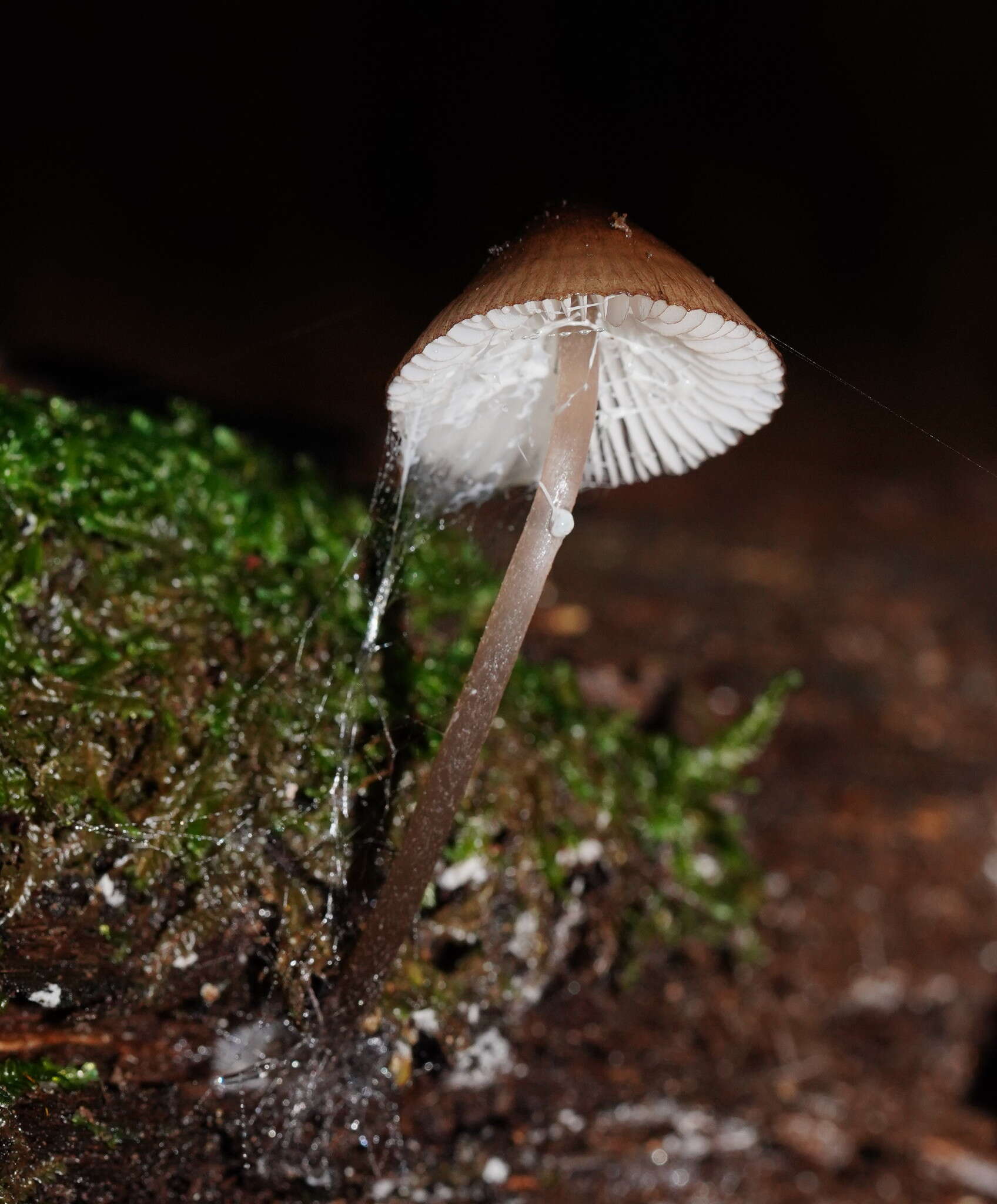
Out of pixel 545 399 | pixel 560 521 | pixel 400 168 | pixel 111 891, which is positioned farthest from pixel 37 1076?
pixel 400 168

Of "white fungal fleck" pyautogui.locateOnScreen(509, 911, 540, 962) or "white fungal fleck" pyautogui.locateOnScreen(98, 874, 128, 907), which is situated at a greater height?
"white fungal fleck" pyautogui.locateOnScreen(509, 911, 540, 962)

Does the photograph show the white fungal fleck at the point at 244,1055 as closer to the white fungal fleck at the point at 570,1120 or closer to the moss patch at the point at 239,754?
the moss patch at the point at 239,754

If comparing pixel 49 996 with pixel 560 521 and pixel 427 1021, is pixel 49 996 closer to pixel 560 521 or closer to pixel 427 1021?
pixel 427 1021

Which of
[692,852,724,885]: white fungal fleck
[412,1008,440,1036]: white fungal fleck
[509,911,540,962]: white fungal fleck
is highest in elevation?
[692,852,724,885]: white fungal fleck

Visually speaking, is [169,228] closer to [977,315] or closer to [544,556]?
[544,556]

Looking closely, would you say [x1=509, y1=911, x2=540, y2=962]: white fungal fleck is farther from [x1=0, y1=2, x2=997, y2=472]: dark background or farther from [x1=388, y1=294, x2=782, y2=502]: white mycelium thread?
[x1=0, y1=2, x2=997, y2=472]: dark background

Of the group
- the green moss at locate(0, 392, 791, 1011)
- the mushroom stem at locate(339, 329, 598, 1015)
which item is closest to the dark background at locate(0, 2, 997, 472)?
the green moss at locate(0, 392, 791, 1011)
